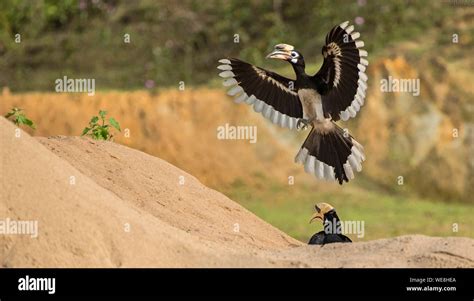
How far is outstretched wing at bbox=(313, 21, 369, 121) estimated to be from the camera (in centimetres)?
1198

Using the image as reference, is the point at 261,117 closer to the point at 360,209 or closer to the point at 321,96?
the point at 360,209

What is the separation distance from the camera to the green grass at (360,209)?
1678 cm

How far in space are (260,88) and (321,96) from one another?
2.27 ft

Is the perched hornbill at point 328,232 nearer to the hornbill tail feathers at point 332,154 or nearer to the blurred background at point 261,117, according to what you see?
the hornbill tail feathers at point 332,154

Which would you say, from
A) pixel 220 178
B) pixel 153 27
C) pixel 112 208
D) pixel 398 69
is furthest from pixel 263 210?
pixel 112 208

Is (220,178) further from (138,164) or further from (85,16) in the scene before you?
(138,164)

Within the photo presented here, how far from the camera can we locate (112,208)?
9586 mm

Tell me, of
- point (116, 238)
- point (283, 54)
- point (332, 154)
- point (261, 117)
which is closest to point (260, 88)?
point (283, 54)

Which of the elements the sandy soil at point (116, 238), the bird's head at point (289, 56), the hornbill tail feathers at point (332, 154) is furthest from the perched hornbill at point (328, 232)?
the bird's head at point (289, 56)

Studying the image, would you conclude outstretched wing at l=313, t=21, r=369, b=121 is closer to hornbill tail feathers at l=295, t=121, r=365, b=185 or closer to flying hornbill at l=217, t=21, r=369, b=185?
flying hornbill at l=217, t=21, r=369, b=185

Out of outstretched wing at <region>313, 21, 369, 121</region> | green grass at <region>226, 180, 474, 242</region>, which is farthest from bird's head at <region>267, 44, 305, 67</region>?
green grass at <region>226, 180, 474, 242</region>

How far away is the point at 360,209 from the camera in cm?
1778

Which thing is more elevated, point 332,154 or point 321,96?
point 321,96
